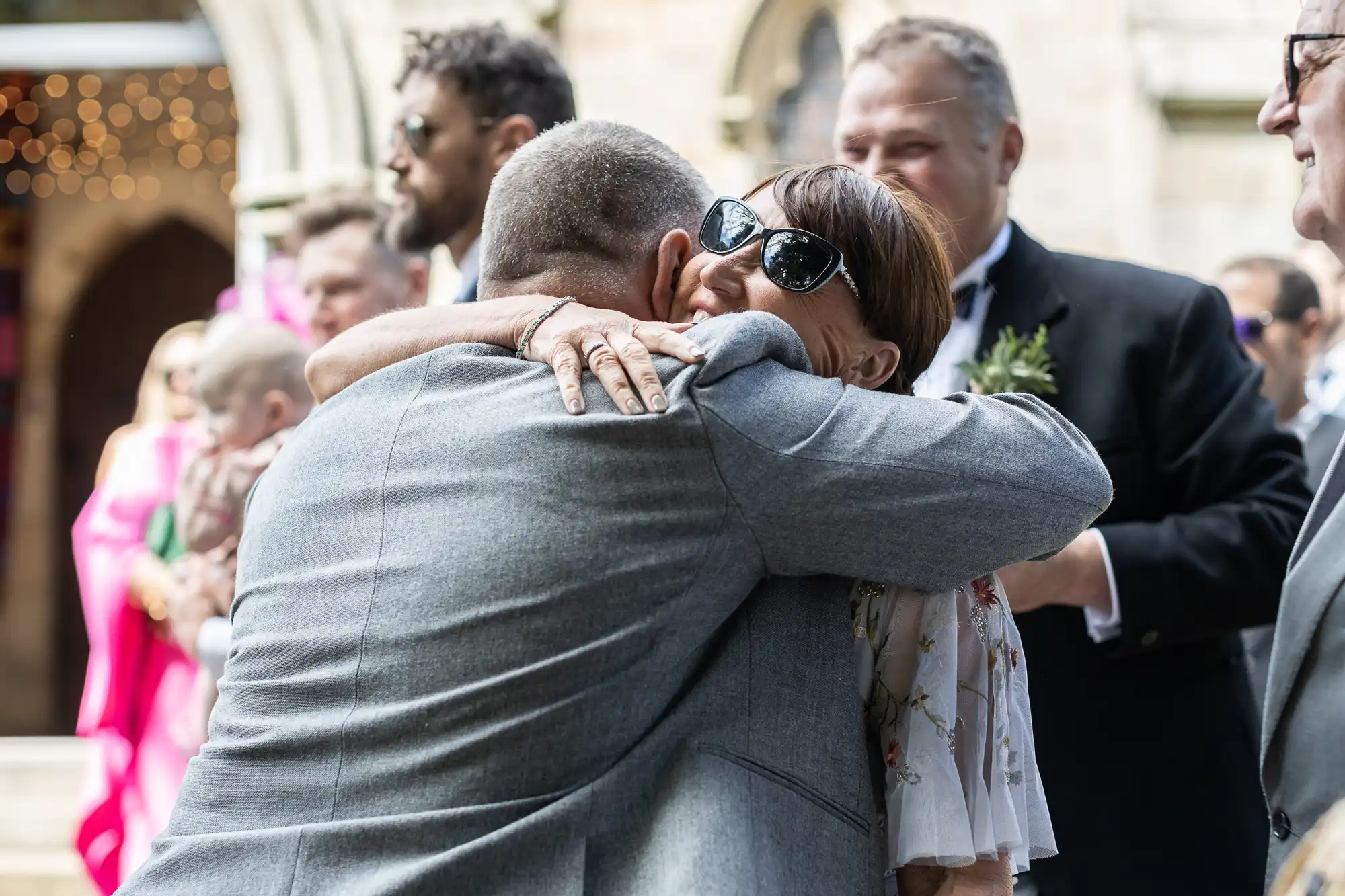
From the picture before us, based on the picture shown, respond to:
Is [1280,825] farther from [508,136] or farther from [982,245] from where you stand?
[508,136]

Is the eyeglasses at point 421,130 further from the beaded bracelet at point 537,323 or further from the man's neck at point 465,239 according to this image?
the beaded bracelet at point 537,323

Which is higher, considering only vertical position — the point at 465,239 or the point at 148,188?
the point at 465,239

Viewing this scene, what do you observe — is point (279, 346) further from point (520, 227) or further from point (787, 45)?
point (787, 45)

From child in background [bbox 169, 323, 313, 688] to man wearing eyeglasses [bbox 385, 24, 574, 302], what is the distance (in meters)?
0.58

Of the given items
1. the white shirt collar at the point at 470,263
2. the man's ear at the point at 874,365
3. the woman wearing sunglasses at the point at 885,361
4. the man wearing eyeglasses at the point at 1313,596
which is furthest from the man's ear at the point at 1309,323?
the man's ear at the point at 874,365

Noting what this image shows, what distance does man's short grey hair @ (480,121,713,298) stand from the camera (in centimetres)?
214

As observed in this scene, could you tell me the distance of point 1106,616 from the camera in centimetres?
306

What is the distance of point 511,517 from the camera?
1842 millimetres

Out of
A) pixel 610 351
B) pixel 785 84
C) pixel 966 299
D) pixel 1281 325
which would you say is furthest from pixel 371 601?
pixel 785 84

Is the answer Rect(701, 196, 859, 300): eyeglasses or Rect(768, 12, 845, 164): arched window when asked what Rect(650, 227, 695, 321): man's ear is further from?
Rect(768, 12, 845, 164): arched window

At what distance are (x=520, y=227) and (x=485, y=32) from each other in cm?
204

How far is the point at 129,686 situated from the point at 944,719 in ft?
12.4

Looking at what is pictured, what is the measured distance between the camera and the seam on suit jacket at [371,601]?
1859 millimetres

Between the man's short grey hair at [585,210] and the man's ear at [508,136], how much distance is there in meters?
1.72
